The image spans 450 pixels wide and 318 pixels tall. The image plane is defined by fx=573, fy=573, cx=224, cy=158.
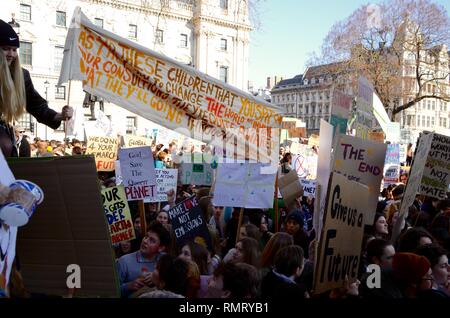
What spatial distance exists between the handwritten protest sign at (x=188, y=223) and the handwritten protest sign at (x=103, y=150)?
6.06 metres

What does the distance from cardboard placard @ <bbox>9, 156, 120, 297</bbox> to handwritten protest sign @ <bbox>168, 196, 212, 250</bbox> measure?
2696 millimetres

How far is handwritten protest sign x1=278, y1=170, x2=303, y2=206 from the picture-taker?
25.7 feet

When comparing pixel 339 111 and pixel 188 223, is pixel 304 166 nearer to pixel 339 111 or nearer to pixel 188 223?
pixel 339 111

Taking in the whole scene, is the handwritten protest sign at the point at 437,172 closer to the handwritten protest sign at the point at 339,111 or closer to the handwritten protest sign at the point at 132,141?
the handwritten protest sign at the point at 339,111

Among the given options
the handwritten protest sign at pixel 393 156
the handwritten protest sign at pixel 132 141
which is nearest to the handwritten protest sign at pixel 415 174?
the handwritten protest sign at pixel 393 156

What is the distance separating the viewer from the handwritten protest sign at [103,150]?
1152cm

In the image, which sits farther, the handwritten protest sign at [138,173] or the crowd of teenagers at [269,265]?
the handwritten protest sign at [138,173]

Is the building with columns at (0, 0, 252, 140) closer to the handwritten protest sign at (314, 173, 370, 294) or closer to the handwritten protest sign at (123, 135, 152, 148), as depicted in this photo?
the handwritten protest sign at (123, 135, 152, 148)

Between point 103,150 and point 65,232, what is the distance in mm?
9058

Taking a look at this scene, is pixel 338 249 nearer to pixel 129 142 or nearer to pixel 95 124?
pixel 129 142

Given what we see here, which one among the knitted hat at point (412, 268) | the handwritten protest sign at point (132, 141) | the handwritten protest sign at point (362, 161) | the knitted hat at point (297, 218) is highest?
the handwritten protest sign at point (362, 161)

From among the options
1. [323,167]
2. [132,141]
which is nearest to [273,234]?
[323,167]

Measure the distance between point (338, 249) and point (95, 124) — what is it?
1478 cm

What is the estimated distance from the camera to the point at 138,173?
7.14 m
